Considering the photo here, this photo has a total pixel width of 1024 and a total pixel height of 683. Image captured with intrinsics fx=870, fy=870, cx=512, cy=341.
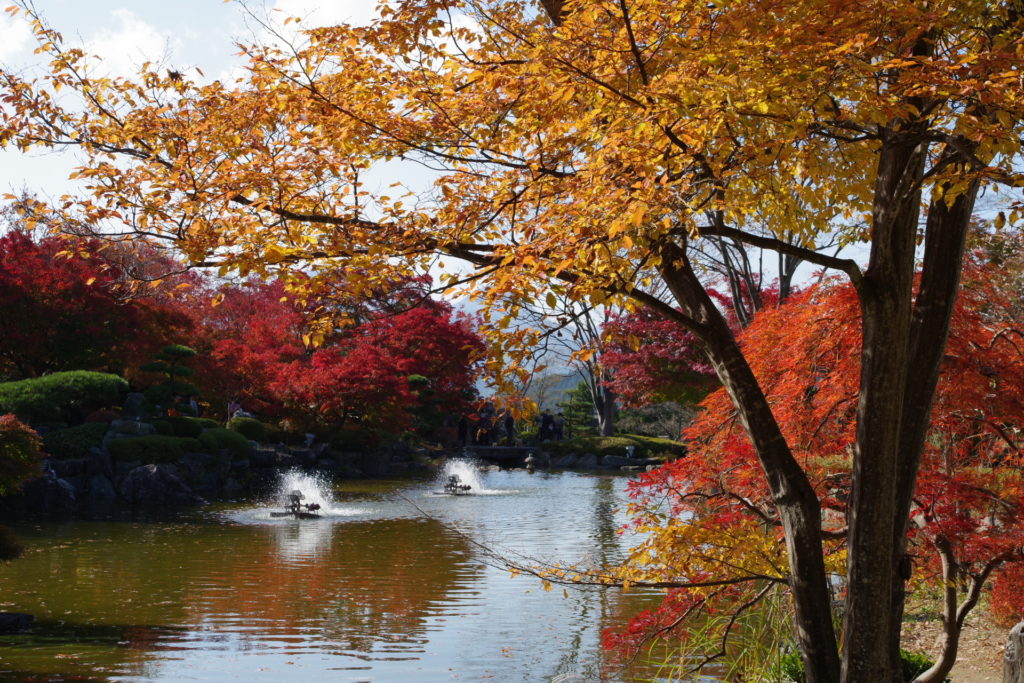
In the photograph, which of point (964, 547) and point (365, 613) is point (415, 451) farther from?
point (964, 547)

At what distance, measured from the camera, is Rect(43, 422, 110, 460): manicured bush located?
14.9m

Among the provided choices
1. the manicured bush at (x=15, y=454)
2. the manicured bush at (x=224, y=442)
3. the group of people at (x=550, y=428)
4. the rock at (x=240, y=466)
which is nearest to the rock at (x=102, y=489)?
the manicured bush at (x=224, y=442)

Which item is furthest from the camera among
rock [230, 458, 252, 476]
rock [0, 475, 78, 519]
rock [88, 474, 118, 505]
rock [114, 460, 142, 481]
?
rock [230, 458, 252, 476]

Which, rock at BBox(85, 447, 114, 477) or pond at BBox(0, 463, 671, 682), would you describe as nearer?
pond at BBox(0, 463, 671, 682)

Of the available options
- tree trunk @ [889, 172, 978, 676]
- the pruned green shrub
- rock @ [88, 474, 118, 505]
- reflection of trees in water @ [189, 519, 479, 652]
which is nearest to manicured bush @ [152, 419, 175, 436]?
rock @ [88, 474, 118, 505]

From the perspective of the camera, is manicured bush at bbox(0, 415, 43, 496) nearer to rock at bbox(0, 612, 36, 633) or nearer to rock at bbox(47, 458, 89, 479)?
rock at bbox(0, 612, 36, 633)

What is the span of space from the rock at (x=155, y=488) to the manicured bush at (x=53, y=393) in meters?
1.83

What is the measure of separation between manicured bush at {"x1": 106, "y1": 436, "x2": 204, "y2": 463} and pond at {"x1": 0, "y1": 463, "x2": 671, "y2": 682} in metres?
2.99

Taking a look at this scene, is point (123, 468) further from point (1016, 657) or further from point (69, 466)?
point (1016, 657)

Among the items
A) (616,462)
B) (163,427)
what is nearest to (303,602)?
(163,427)

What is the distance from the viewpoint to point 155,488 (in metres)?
15.1

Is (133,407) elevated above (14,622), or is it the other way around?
(133,407)

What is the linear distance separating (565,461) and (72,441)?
50.2 ft

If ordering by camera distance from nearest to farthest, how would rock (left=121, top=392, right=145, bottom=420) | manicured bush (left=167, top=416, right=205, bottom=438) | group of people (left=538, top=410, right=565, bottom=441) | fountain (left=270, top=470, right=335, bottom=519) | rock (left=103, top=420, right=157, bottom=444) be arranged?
fountain (left=270, top=470, right=335, bottom=519) < rock (left=103, top=420, right=157, bottom=444) < rock (left=121, top=392, right=145, bottom=420) < manicured bush (left=167, top=416, right=205, bottom=438) < group of people (left=538, top=410, right=565, bottom=441)
